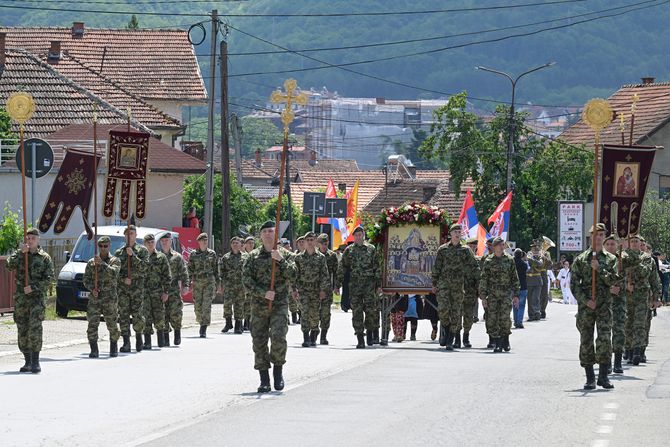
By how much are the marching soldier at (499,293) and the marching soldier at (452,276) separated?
0.30 metres

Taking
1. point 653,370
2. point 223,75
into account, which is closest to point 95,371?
point 653,370

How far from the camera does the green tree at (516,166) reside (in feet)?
225

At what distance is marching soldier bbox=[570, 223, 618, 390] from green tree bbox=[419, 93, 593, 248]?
49.7 metres

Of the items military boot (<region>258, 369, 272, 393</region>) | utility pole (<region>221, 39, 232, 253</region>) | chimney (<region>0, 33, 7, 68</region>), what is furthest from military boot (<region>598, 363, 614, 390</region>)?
chimney (<region>0, 33, 7, 68</region>)

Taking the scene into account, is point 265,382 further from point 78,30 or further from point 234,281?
point 78,30

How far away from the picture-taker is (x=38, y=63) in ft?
171

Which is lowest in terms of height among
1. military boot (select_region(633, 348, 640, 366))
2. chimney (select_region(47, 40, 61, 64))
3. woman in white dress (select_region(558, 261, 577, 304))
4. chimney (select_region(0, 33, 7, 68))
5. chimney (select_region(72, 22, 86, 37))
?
woman in white dress (select_region(558, 261, 577, 304))

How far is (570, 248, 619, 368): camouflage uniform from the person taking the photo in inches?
669

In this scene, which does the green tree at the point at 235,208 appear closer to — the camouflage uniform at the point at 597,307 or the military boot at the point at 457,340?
the military boot at the point at 457,340

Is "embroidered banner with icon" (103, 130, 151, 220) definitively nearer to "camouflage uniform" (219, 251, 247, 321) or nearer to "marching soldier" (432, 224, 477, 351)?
"camouflage uniform" (219, 251, 247, 321)

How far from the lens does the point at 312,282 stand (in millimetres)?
24562

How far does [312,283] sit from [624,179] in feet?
20.7

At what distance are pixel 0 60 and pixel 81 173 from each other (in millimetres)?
25753

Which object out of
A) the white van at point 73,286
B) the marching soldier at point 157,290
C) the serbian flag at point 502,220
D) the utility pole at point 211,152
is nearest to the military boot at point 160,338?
the marching soldier at point 157,290
